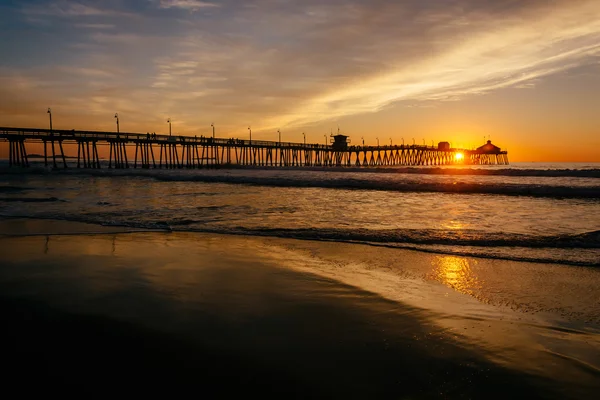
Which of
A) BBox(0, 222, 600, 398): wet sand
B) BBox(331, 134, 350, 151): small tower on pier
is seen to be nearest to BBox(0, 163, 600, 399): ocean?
BBox(0, 222, 600, 398): wet sand

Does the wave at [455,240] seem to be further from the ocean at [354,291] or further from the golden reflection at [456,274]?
the golden reflection at [456,274]

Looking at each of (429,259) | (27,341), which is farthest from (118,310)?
(429,259)

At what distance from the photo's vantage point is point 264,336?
344 centimetres

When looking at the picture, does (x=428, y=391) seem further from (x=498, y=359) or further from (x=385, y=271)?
(x=385, y=271)

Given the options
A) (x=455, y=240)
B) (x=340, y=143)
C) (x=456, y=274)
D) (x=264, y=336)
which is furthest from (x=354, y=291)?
(x=340, y=143)

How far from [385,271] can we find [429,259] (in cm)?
125

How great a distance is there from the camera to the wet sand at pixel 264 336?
2.69 metres

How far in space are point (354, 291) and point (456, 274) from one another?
1890 millimetres

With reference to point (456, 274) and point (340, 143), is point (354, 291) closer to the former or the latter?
point (456, 274)

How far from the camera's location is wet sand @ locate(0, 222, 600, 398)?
2.69m

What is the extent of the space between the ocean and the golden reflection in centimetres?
3

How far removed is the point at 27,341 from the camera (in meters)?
3.25

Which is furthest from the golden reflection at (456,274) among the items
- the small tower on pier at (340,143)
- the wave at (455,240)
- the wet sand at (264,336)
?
the small tower on pier at (340,143)

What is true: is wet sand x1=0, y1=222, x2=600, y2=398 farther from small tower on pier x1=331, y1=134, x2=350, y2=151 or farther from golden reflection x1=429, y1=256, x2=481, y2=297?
small tower on pier x1=331, y1=134, x2=350, y2=151
